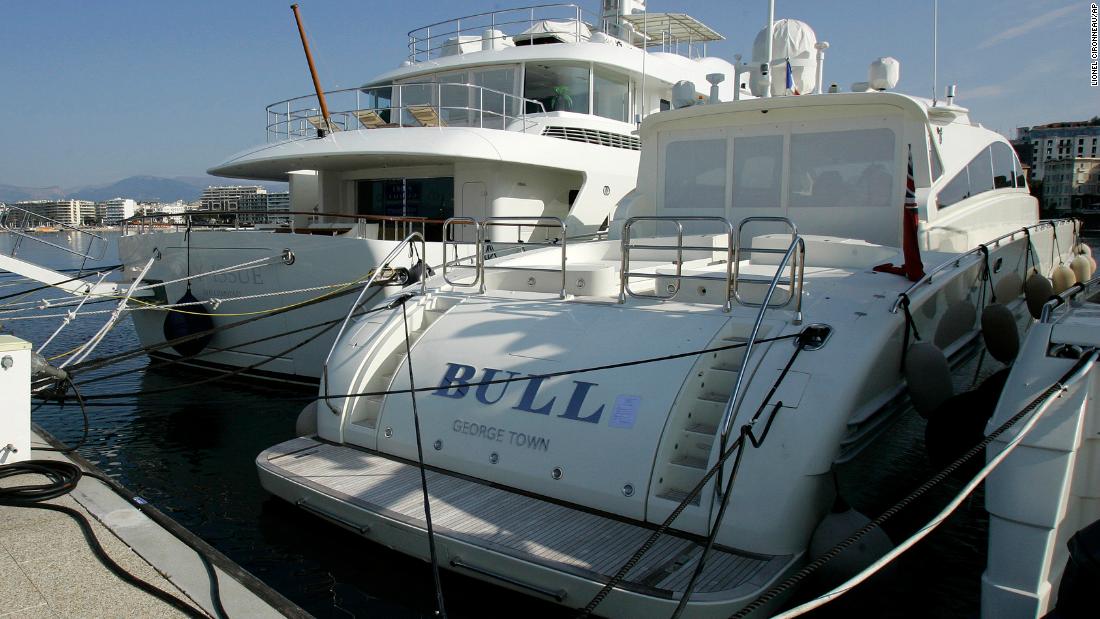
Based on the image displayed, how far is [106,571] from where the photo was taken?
3.77 m

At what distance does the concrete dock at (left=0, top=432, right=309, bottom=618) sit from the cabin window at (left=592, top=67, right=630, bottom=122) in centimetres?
1200

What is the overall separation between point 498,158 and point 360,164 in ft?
8.70

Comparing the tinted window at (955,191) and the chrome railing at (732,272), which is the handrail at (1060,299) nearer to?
the chrome railing at (732,272)

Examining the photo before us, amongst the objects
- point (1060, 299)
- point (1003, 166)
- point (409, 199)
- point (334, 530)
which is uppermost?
point (1003, 166)

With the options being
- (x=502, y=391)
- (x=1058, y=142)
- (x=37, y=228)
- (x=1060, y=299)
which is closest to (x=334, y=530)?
(x=502, y=391)

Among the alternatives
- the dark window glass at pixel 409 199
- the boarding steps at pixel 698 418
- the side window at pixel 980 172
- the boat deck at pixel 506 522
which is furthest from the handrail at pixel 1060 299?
the dark window glass at pixel 409 199

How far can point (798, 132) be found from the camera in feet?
25.5

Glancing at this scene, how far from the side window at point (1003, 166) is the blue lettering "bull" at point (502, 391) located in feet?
25.1

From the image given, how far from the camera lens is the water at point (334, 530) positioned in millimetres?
4668

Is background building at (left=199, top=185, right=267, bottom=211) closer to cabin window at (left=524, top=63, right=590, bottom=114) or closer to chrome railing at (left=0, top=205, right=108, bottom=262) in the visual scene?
chrome railing at (left=0, top=205, right=108, bottom=262)

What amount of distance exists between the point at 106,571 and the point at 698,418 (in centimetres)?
333

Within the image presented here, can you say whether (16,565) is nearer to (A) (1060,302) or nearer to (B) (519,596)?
(B) (519,596)

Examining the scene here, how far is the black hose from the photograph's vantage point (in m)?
3.51

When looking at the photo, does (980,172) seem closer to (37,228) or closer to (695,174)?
(695,174)
